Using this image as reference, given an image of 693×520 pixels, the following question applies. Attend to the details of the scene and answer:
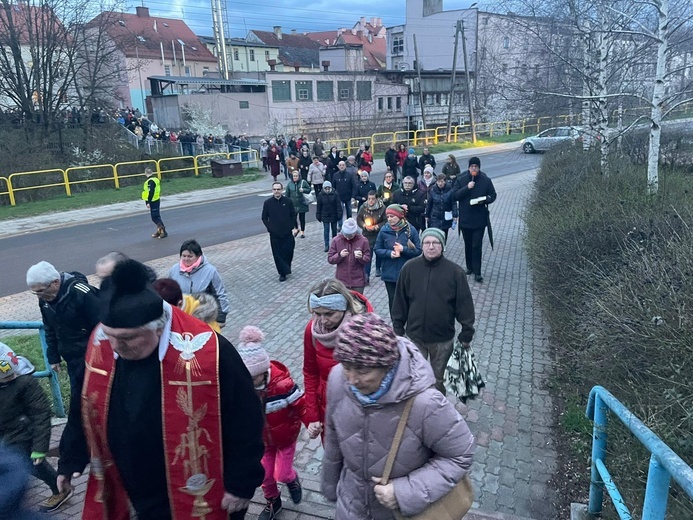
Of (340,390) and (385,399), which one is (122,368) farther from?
(385,399)

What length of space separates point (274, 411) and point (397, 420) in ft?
4.67

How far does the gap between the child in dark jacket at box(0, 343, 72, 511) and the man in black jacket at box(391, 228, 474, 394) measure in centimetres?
295

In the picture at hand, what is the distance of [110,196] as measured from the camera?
19391mm

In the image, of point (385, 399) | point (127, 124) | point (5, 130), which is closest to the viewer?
point (385, 399)

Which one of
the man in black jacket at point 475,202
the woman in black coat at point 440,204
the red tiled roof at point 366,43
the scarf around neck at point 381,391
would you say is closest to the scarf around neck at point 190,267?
the scarf around neck at point 381,391

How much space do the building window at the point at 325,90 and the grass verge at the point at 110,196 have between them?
22187 mm

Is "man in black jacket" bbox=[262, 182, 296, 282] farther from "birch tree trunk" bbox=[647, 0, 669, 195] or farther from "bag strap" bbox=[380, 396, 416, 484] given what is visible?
"bag strap" bbox=[380, 396, 416, 484]

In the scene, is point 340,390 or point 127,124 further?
point 127,124

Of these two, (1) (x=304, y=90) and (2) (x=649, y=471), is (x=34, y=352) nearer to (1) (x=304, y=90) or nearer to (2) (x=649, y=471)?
(2) (x=649, y=471)

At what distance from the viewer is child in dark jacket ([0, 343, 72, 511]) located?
10.8 ft

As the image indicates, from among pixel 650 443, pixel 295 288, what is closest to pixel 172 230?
pixel 295 288

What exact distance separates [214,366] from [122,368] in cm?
42

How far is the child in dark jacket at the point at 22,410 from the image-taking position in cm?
330

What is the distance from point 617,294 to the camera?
4137 mm
